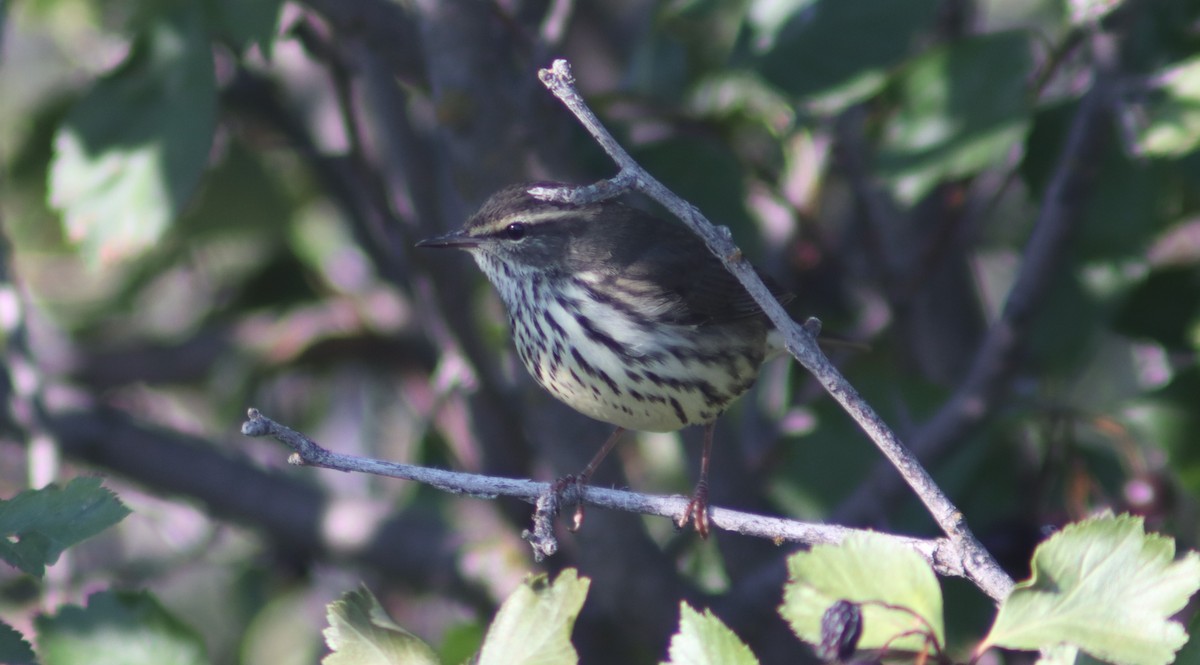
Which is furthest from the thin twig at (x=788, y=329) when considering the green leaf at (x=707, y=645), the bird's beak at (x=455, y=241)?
the bird's beak at (x=455, y=241)

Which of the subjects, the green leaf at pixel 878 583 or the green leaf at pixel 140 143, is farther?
the green leaf at pixel 140 143

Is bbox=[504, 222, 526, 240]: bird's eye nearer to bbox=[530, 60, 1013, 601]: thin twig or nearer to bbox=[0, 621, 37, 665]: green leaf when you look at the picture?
bbox=[530, 60, 1013, 601]: thin twig

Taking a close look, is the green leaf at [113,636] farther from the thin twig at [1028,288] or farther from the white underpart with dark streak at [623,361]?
the thin twig at [1028,288]

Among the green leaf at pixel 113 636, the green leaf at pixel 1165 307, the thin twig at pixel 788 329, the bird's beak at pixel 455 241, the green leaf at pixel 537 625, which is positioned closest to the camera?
the green leaf at pixel 537 625

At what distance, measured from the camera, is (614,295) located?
3328mm

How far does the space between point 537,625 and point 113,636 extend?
1.00 m

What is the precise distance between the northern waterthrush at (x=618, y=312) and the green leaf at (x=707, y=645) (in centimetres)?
122

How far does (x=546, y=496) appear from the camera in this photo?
8.23ft

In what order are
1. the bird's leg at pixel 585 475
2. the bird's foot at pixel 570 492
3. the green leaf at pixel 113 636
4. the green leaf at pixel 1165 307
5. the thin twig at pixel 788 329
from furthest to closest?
the green leaf at pixel 1165 307, the bird's leg at pixel 585 475, the bird's foot at pixel 570 492, the green leaf at pixel 113 636, the thin twig at pixel 788 329

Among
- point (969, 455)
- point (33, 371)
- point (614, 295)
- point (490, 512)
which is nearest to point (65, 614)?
point (33, 371)

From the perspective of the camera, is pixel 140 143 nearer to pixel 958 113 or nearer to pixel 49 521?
pixel 49 521

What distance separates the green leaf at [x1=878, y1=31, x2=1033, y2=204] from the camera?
3.36 m

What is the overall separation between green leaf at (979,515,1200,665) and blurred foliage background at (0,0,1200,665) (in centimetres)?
156

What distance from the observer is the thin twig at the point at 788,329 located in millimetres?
2014
